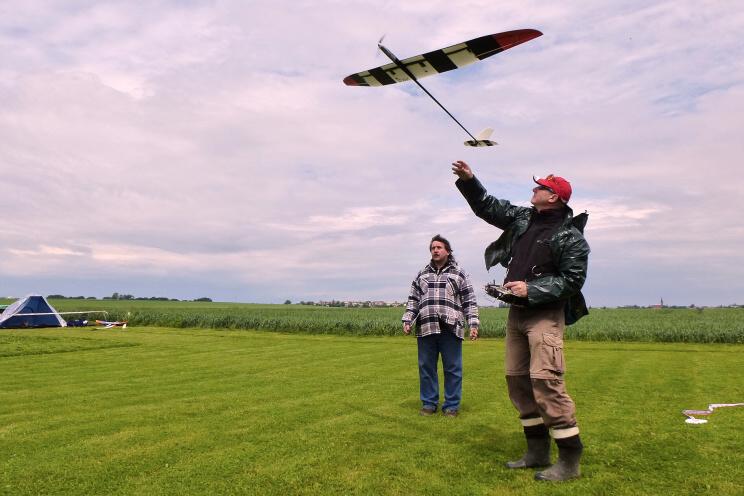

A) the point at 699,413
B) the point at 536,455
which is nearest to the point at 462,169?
the point at 536,455

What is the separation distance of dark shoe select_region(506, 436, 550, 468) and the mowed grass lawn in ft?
0.55

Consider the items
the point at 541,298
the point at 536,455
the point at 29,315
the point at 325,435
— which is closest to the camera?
the point at 541,298

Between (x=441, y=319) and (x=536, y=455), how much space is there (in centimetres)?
262

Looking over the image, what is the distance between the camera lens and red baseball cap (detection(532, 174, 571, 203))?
435 centimetres

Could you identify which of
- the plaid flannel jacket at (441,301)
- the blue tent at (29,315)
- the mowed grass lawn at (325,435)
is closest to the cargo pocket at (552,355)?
the mowed grass lawn at (325,435)

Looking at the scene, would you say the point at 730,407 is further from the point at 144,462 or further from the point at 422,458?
the point at 144,462

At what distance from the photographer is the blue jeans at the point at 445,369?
21.9 ft

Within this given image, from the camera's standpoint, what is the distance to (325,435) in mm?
5402

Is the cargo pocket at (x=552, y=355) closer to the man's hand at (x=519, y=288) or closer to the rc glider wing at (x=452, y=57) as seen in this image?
the man's hand at (x=519, y=288)

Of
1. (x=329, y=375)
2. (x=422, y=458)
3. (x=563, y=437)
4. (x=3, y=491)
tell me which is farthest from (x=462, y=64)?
(x=329, y=375)

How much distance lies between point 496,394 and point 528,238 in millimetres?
4308

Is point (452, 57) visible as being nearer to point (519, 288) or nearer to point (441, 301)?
point (519, 288)

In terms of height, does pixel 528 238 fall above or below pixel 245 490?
above

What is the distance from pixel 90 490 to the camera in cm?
389
